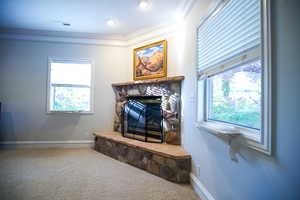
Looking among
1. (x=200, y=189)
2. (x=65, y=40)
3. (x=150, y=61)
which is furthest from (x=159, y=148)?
(x=65, y=40)

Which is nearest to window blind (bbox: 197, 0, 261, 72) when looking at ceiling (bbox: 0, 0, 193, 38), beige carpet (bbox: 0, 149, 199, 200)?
ceiling (bbox: 0, 0, 193, 38)

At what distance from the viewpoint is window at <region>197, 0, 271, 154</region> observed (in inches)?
42.0

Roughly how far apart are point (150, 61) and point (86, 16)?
155cm

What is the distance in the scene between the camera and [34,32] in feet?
13.8

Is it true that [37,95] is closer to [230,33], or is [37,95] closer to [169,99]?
[169,99]

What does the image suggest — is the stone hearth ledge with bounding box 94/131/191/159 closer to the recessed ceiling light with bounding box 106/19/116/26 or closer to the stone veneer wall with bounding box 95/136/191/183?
the stone veneer wall with bounding box 95/136/191/183

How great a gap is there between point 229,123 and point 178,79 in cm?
143

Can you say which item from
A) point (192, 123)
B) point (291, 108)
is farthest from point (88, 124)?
point (291, 108)

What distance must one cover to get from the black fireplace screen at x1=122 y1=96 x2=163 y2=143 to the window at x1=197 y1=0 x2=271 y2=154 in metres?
1.25

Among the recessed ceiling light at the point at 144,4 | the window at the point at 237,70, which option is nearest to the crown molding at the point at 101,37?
the recessed ceiling light at the point at 144,4

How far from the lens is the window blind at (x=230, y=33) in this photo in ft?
3.92

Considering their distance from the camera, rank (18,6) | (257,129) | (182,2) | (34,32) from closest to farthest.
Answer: (257,129), (182,2), (18,6), (34,32)

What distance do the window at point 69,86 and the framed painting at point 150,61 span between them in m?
1.22

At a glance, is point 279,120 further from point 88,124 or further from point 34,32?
point 34,32
